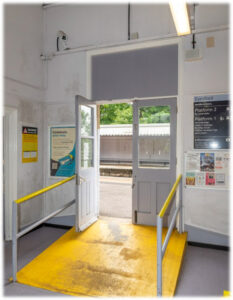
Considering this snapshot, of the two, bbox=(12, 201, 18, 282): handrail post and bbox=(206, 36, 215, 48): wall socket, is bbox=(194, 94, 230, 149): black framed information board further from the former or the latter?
bbox=(12, 201, 18, 282): handrail post

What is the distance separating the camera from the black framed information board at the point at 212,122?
3539mm

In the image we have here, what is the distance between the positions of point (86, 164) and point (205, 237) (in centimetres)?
228

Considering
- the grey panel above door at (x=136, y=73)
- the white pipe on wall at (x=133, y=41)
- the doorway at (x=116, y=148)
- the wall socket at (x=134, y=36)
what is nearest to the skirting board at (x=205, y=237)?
the grey panel above door at (x=136, y=73)

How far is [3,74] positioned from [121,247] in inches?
127

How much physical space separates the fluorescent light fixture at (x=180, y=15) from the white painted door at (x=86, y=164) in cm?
177

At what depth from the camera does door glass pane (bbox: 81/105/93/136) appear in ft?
12.9

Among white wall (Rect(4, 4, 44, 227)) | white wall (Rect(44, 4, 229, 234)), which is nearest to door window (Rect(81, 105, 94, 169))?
white wall (Rect(44, 4, 229, 234))

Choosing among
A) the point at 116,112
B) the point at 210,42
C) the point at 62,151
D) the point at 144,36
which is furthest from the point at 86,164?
the point at 116,112

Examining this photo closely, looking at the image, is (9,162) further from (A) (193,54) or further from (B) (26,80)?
(A) (193,54)

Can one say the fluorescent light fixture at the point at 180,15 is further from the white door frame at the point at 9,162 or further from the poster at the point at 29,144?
the poster at the point at 29,144

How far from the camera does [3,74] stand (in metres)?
3.71

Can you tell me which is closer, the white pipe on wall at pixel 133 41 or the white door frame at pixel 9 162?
the white pipe on wall at pixel 133 41

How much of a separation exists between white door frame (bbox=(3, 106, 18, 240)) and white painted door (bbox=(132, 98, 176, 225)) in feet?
6.82

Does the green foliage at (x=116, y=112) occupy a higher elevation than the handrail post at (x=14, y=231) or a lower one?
higher
